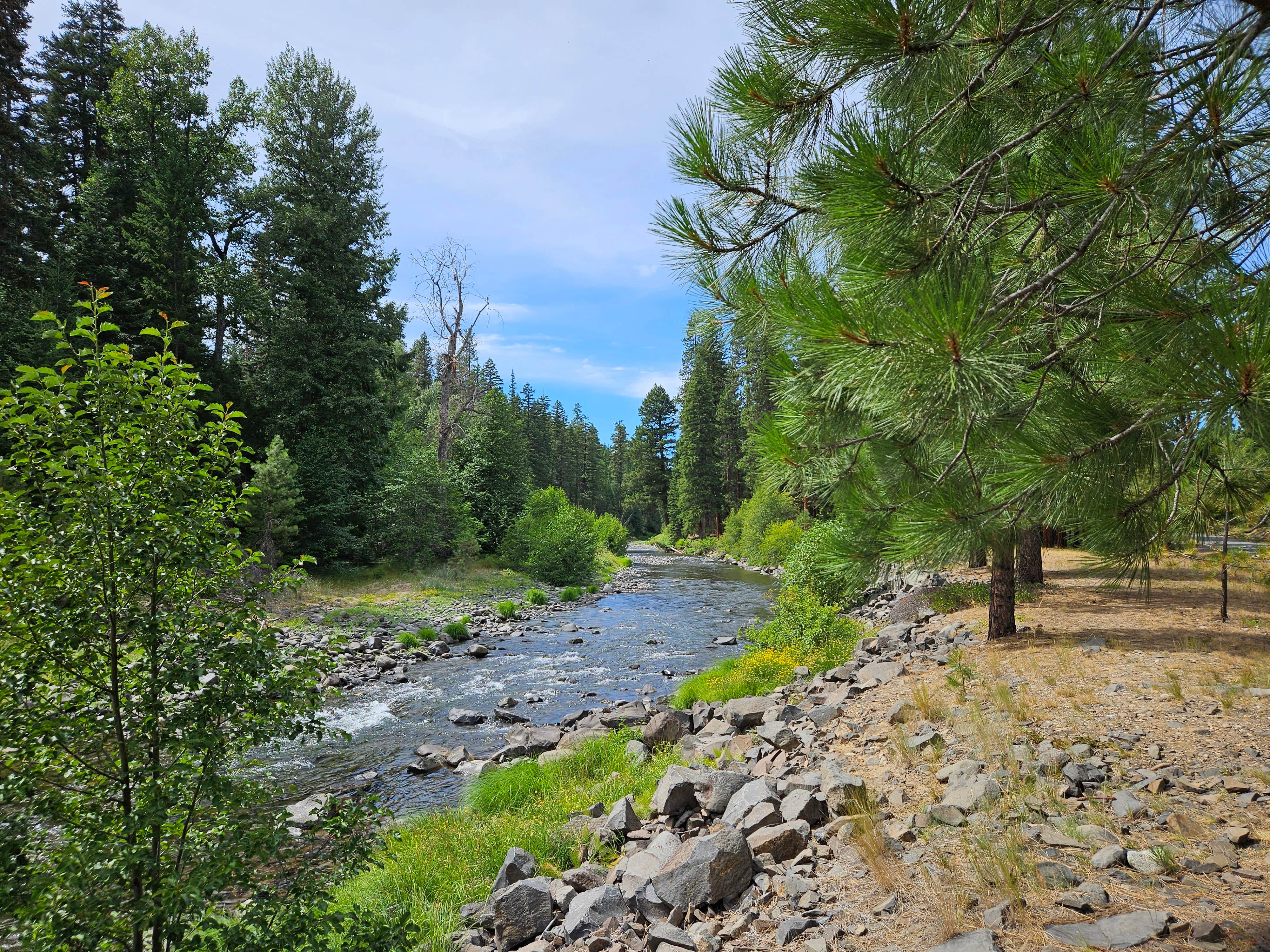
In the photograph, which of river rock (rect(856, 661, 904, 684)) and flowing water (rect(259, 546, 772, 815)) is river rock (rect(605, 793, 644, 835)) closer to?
flowing water (rect(259, 546, 772, 815))

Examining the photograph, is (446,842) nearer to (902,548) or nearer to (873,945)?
(873,945)

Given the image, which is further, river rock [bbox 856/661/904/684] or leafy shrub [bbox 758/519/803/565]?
leafy shrub [bbox 758/519/803/565]

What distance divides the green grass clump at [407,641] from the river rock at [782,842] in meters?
11.0

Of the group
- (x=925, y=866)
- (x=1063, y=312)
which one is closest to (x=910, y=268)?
(x=1063, y=312)

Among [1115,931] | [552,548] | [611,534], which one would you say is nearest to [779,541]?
[552,548]

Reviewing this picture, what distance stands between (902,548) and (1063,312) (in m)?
1.38

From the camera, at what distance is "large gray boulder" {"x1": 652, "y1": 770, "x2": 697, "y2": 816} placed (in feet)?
14.5

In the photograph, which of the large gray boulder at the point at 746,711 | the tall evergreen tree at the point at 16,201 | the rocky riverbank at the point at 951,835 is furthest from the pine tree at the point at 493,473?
the rocky riverbank at the point at 951,835

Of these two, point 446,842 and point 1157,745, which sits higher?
point 1157,745

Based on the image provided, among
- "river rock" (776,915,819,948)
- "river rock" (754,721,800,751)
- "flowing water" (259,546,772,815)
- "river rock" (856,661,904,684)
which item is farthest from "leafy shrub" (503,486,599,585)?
"river rock" (776,915,819,948)

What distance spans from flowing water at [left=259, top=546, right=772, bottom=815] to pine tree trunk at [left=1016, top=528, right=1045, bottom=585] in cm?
577

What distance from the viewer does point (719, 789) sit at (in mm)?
4406

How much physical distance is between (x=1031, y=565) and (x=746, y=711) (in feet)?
25.0

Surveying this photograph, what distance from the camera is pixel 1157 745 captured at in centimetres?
389
